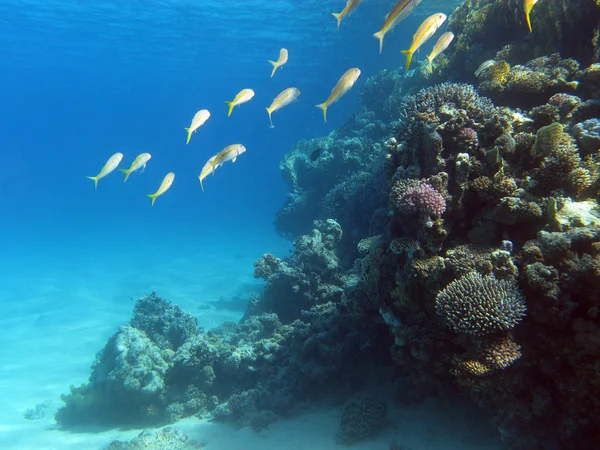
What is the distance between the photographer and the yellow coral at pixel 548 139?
3.82 metres

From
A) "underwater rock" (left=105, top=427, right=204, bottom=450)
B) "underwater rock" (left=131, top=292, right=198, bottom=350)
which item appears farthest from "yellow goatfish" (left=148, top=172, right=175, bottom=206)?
"underwater rock" (left=131, top=292, right=198, bottom=350)

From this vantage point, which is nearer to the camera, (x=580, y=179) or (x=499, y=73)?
(x=580, y=179)

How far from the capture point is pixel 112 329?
1527cm

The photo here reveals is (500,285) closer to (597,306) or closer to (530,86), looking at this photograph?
(597,306)

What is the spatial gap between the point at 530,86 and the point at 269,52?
42.9 m

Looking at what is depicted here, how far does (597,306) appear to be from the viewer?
10.0 feet

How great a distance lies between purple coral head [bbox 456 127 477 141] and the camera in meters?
4.27

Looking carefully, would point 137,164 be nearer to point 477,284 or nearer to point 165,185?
point 165,185

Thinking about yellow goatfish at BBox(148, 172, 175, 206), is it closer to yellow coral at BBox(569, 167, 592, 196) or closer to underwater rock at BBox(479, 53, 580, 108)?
underwater rock at BBox(479, 53, 580, 108)

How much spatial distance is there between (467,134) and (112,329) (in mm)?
16375

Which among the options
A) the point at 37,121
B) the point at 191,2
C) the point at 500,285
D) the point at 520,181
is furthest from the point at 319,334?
the point at 37,121

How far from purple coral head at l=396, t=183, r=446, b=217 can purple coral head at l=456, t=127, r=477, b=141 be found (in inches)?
33.3

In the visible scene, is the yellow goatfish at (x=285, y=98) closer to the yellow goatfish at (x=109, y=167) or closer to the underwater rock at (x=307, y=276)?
the yellow goatfish at (x=109, y=167)

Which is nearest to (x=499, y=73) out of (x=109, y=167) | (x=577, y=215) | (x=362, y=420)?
(x=577, y=215)
